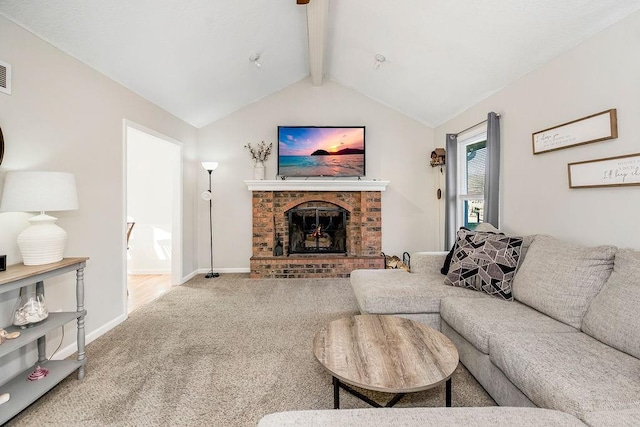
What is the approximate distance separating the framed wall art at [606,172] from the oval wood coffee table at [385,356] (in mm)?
1579

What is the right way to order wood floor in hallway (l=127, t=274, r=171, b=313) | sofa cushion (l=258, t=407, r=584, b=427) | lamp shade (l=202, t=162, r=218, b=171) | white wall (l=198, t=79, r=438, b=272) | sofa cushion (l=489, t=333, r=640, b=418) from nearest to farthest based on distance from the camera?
sofa cushion (l=258, t=407, r=584, b=427) < sofa cushion (l=489, t=333, r=640, b=418) < wood floor in hallway (l=127, t=274, r=171, b=313) < lamp shade (l=202, t=162, r=218, b=171) < white wall (l=198, t=79, r=438, b=272)

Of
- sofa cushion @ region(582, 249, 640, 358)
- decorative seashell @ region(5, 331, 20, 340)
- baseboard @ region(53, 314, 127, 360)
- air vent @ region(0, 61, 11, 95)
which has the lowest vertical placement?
baseboard @ region(53, 314, 127, 360)

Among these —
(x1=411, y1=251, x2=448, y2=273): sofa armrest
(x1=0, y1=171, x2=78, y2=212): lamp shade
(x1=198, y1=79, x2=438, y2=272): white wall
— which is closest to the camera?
(x1=0, y1=171, x2=78, y2=212): lamp shade

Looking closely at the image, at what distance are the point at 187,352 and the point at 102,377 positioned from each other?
0.53m

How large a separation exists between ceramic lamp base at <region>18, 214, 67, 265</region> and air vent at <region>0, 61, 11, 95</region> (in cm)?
82

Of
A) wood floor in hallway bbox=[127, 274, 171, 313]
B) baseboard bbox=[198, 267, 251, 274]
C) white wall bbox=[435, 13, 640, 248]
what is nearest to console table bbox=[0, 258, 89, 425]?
wood floor in hallway bbox=[127, 274, 171, 313]

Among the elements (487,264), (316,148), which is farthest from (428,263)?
(316,148)

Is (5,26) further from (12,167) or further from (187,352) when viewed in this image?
(187,352)

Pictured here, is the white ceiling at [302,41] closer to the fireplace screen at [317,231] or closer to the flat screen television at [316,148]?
the flat screen television at [316,148]

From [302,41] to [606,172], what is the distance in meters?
3.34

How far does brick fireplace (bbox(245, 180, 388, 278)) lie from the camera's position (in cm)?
448

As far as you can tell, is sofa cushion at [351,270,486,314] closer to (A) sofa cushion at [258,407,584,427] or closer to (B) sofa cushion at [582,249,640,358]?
(B) sofa cushion at [582,249,640,358]

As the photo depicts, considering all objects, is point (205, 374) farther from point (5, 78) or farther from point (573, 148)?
point (573, 148)

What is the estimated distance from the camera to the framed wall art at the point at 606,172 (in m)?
1.84
